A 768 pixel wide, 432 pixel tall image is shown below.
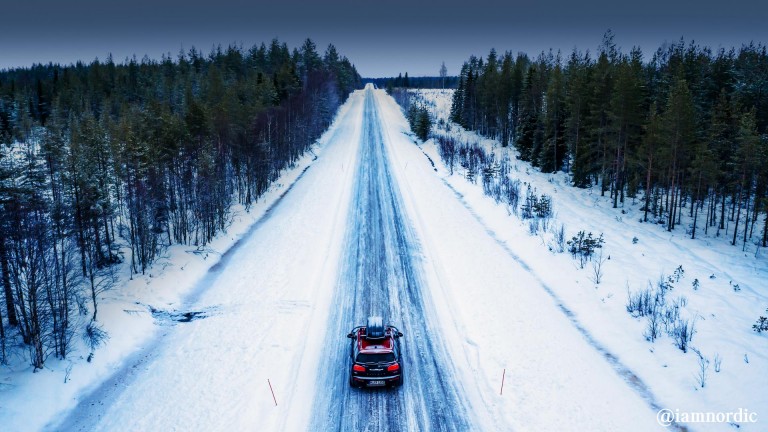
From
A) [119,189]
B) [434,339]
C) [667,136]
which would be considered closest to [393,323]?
[434,339]

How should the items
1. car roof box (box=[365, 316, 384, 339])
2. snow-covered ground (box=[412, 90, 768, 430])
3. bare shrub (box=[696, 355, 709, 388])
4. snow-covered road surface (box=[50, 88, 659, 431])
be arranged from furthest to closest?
1. car roof box (box=[365, 316, 384, 339])
2. bare shrub (box=[696, 355, 709, 388])
3. snow-covered ground (box=[412, 90, 768, 430])
4. snow-covered road surface (box=[50, 88, 659, 431])

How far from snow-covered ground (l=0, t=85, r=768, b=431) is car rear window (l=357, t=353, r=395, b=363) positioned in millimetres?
1036

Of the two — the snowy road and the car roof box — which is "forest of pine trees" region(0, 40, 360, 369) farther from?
the car roof box

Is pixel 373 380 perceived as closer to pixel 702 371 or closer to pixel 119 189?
pixel 702 371

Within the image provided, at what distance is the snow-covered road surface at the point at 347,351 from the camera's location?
1180cm

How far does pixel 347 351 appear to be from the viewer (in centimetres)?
1505

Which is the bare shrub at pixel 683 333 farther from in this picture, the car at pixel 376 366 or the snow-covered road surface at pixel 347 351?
the car at pixel 376 366

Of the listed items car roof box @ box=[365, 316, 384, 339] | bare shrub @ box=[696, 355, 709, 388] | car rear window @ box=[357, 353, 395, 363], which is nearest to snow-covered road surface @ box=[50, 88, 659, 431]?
car rear window @ box=[357, 353, 395, 363]

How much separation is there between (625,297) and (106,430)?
19234 mm

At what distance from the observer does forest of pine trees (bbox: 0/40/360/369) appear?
1448 centimetres

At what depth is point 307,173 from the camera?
4834 centimetres

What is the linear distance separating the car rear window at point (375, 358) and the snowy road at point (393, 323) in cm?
101

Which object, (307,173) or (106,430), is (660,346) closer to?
(106,430)

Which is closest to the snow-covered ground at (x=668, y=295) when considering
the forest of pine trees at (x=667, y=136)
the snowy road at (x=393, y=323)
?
the forest of pine trees at (x=667, y=136)
